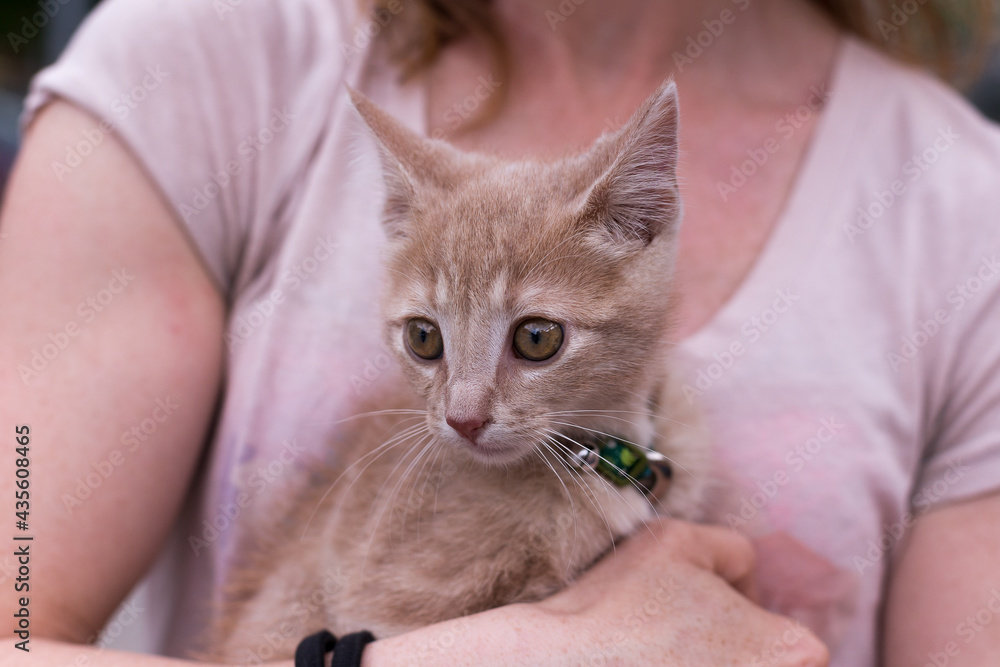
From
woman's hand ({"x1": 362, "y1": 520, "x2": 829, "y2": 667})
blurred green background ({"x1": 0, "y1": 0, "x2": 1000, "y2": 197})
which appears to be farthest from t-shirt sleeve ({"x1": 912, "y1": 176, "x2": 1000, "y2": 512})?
blurred green background ({"x1": 0, "y1": 0, "x2": 1000, "y2": 197})

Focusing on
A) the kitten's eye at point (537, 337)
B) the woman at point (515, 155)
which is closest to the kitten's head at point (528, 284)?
the kitten's eye at point (537, 337)

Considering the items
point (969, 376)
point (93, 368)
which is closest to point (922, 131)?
point (969, 376)

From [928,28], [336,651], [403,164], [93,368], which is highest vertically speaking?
[928,28]

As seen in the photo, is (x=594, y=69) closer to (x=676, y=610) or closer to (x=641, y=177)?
(x=641, y=177)

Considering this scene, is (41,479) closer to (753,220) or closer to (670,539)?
(670,539)

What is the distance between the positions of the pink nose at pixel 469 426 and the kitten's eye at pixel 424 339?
103mm

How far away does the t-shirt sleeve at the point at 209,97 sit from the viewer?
1111 millimetres

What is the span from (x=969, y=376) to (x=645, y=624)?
0.78 metres

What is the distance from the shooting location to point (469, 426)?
849 mm

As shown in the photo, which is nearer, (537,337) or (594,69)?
(537,337)

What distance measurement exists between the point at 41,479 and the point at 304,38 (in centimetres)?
85

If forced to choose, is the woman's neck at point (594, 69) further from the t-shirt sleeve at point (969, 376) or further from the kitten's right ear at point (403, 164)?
the t-shirt sleeve at point (969, 376)

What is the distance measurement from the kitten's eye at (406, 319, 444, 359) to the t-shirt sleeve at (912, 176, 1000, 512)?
36.4 inches

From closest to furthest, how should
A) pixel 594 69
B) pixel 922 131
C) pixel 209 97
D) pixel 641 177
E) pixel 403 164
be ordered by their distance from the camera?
1. pixel 641 177
2. pixel 403 164
3. pixel 594 69
4. pixel 209 97
5. pixel 922 131
